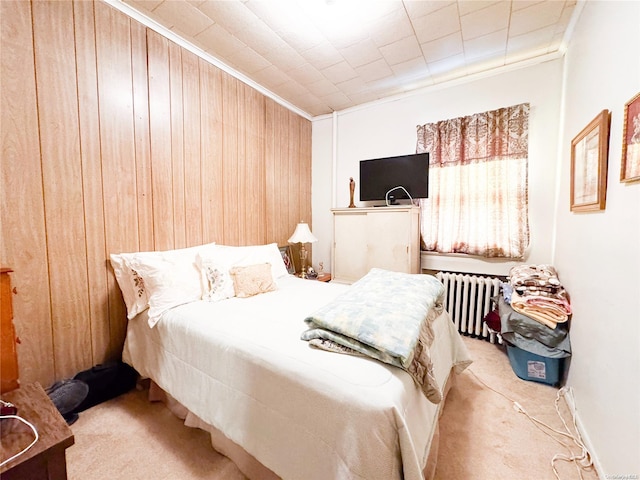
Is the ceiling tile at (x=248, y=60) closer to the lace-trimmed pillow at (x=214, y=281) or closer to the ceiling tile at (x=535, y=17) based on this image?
the lace-trimmed pillow at (x=214, y=281)

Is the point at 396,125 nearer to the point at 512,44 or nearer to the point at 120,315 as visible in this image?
the point at 512,44

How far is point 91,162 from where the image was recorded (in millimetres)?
1756

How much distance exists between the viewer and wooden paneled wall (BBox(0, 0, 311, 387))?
1.50 meters

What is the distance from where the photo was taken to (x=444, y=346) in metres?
1.63

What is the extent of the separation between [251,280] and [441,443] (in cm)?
159

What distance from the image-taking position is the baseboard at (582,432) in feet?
4.10

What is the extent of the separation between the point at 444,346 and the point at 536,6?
8.13ft

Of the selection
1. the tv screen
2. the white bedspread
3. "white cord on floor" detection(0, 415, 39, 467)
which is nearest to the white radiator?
the tv screen

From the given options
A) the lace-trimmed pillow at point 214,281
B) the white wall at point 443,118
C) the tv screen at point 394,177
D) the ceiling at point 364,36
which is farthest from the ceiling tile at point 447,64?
the lace-trimmed pillow at point 214,281

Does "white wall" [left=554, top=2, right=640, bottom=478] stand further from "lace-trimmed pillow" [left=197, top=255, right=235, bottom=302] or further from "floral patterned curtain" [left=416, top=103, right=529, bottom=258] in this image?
"lace-trimmed pillow" [left=197, top=255, right=235, bottom=302]

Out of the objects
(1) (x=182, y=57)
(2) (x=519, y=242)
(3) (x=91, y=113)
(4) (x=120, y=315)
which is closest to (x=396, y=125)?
(2) (x=519, y=242)

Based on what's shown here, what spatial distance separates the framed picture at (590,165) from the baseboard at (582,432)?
48.4 inches

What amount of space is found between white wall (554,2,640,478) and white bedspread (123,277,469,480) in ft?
2.30

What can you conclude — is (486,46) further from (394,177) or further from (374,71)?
(394,177)
